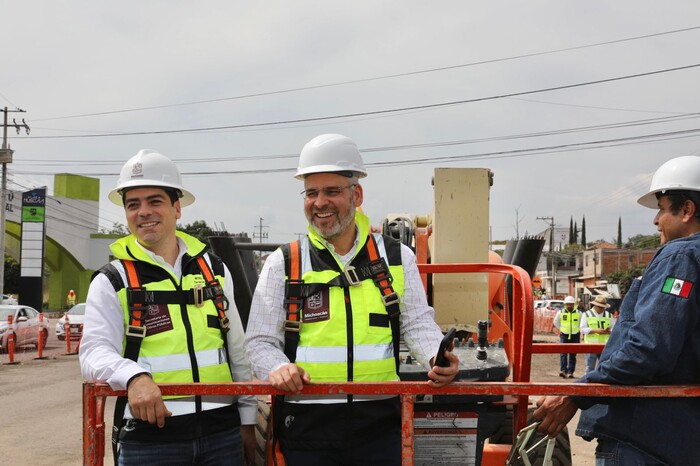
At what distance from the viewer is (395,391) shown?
2.73 meters

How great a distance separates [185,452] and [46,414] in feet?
28.1

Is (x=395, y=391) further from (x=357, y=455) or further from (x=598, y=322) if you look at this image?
(x=598, y=322)

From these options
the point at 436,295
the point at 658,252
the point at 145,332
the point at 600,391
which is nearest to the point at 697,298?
the point at 658,252

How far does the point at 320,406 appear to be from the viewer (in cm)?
288

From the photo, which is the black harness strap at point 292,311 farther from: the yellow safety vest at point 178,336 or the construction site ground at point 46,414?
the construction site ground at point 46,414

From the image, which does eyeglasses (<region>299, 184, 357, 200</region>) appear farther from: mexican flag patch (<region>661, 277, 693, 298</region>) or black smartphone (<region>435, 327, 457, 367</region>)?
mexican flag patch (<region>661, 277, 693, 298</region>)

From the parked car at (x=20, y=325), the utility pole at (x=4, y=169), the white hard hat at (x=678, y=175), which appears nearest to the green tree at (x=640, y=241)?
the utility pole at (x=4, y=169)

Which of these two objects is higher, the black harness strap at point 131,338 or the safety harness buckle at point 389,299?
the safety harness buckle at point 389,299

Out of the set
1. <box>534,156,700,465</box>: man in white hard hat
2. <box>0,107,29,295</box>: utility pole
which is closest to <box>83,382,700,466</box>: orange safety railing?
<box>534,156,700,465</box>: man in white hard hat

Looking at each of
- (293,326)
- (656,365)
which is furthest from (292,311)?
(656,365)

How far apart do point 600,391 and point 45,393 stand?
1186cm

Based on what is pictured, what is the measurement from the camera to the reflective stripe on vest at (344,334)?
9.48 feet

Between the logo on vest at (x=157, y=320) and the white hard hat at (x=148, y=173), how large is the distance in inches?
22.3

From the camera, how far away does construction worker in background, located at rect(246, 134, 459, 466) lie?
2.87 metres
